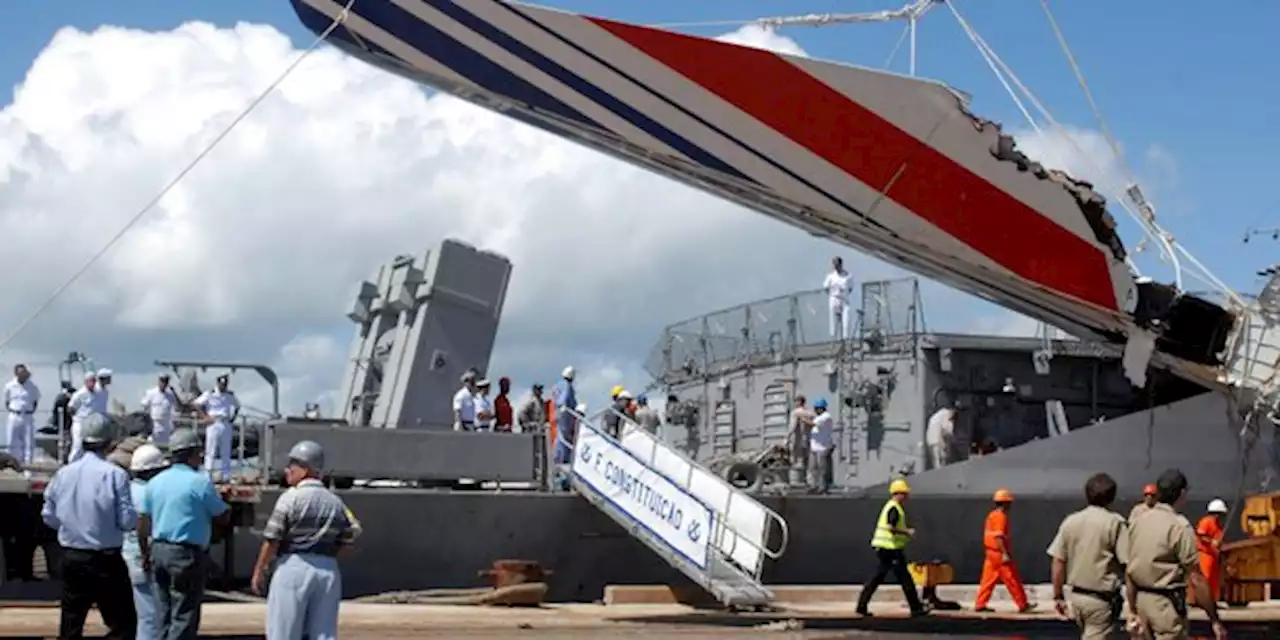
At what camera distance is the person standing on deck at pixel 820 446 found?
20812mm

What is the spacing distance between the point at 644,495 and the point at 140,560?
8.40 meters

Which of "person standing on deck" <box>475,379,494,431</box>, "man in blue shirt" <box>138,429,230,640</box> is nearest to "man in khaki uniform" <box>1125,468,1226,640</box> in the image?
"man in blue shirt" <box>138,429,230,640</box>

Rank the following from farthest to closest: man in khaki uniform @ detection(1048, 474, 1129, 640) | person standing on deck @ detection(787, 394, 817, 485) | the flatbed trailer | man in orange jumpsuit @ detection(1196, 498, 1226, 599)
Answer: person standing on deck @ detection(787, 394, 817, 485)
man in orange jumpsuit @ detection(1196, 498, 1226, 599)
the flatbed trailer
man in khaki uniform @ detection(1048, 474, 1129, 640)

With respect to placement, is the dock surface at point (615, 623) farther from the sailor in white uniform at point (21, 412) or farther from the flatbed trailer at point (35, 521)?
the sailor in white uniform at point (21, 412)

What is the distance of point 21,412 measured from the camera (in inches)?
720

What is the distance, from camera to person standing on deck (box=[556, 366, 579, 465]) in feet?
64.0

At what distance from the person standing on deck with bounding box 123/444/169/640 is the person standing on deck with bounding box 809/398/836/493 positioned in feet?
39.3

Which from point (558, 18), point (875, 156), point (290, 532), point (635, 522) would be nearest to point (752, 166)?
point (875, 156)

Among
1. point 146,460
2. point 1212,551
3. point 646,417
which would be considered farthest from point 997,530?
point 146,460

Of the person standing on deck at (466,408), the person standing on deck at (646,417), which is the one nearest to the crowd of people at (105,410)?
the person standing on deck at (466,408)

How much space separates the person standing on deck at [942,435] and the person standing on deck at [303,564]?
14.2m

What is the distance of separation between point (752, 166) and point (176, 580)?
7.30 metres

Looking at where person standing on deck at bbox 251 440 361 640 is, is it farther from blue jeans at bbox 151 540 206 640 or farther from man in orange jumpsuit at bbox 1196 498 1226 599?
man in orange jumpsuit at bbox 1196 498 1226 599

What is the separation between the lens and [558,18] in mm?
13812
